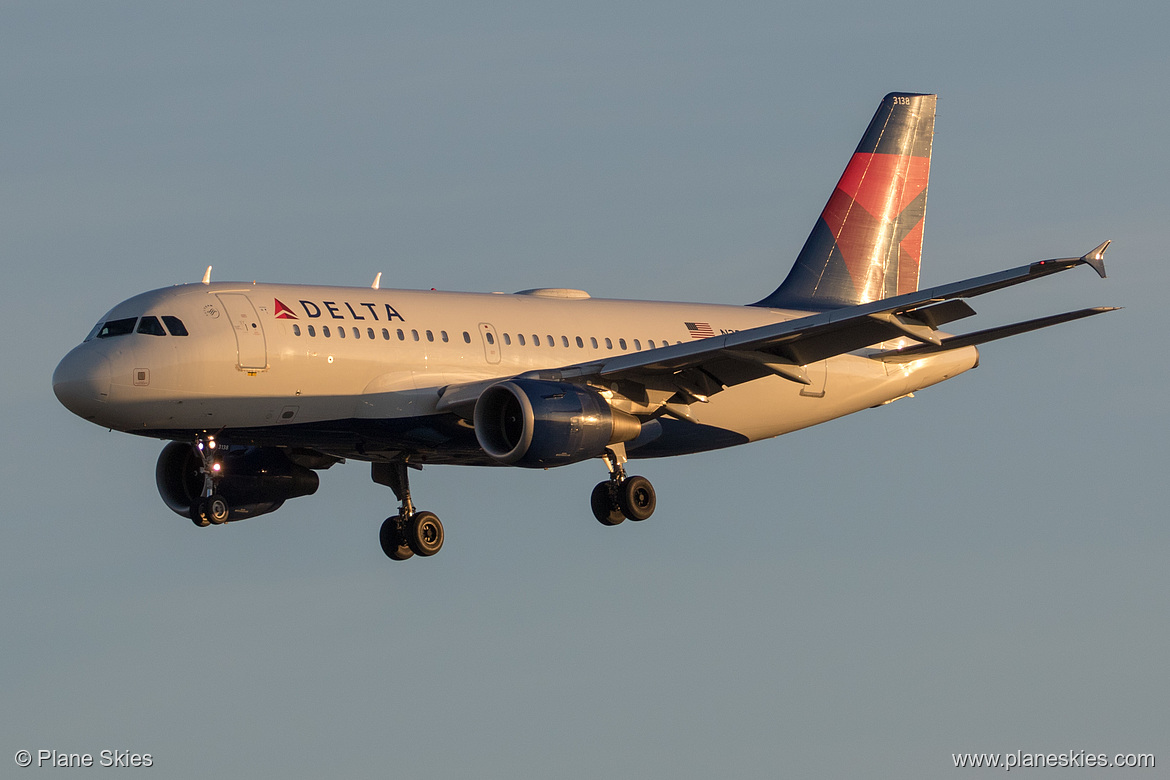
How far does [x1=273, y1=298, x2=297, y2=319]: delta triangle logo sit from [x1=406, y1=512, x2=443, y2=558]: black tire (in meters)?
7.72

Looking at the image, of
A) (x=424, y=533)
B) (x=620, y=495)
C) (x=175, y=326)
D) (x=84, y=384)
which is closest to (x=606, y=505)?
(x=620, y=495)

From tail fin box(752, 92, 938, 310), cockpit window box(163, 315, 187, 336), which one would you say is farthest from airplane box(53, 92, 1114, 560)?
tail fin box(752, 92, 938, 310)

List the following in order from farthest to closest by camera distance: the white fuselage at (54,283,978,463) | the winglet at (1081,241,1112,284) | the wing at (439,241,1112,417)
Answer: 1. the white fuselage at (54,283,978,463)
2. the wing at (439,241,1112,417)
3. the winglet at (1081,241,1112,284)

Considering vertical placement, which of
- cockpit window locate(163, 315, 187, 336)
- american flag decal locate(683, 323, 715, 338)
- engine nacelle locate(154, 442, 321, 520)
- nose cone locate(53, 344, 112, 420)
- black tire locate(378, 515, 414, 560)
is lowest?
black tire locate(378, 515, 414, 560)

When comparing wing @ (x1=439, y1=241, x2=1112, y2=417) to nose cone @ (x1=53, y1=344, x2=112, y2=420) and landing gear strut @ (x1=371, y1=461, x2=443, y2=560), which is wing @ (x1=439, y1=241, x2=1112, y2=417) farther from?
nose cone @ (x1=53, y1=344, x2=112, y2=420)

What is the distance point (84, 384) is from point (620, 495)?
12693 mm

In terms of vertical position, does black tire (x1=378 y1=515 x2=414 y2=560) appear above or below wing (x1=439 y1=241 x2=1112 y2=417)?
below

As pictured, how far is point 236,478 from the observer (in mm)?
45750

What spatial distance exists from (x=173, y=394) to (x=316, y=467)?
849 cm

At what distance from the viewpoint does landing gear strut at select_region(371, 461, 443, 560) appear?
46031 millimetres

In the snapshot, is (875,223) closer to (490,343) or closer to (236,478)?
(490,343)

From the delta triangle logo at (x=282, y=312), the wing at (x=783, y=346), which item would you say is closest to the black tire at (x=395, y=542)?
the wing at (x=783, y=346)

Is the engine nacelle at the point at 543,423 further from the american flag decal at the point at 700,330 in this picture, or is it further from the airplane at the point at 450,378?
the american flag decal at the point at 700,330

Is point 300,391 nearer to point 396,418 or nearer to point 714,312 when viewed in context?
point 396,418
